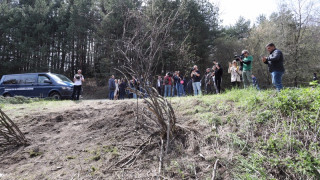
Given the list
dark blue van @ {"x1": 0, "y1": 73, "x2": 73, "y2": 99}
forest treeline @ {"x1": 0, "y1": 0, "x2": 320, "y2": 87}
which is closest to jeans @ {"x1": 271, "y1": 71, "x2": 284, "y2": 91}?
dark blue van @ {"x1": 0, "y1": 73, "x2": 73, "y2": 99}

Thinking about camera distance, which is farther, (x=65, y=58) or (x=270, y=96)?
(x=65, y=58)

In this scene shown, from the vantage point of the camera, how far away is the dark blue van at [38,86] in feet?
37.6

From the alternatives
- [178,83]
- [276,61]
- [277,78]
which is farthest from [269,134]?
[178,83]

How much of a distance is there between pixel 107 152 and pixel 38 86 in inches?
424

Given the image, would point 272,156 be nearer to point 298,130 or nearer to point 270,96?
point 298,130

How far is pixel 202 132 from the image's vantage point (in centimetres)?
357

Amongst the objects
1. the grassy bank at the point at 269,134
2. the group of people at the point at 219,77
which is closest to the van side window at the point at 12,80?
the group of people at the point at 219,77

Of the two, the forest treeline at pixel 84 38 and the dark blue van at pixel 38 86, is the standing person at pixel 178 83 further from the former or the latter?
the forest treeline at pixel 84 38

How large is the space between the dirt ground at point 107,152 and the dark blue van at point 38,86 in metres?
7.03

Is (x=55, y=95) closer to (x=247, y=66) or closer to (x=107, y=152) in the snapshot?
(x=107, y=152)

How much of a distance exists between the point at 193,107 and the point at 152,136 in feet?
4.83

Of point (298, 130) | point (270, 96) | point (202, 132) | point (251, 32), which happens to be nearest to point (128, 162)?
point (202, 132)

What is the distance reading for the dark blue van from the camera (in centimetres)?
1146

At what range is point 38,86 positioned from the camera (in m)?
12.0
